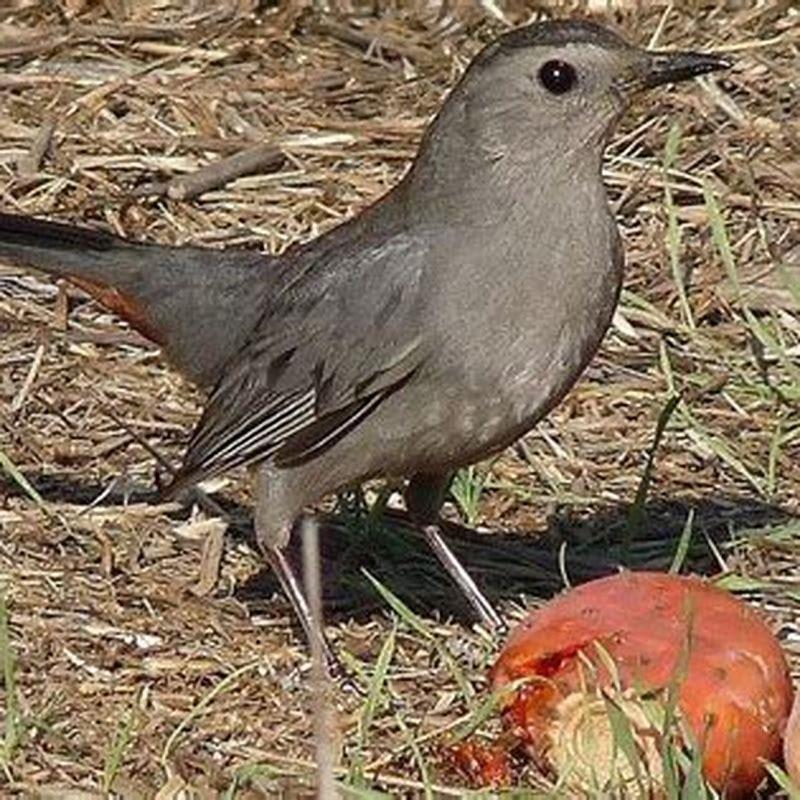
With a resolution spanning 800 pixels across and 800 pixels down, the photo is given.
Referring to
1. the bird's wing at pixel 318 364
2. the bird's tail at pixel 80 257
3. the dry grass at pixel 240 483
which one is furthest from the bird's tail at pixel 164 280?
the dry grass at pixel 240 483

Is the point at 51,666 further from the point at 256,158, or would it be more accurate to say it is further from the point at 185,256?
the point at 256,158

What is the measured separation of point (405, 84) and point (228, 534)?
2.28m

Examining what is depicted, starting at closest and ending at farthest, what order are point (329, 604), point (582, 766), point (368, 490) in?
1. point (582, 766)
2. point (329, 604)
3. point (368, 490)

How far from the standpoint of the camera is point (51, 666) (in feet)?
18.5

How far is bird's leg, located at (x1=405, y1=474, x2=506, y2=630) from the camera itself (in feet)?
19.9

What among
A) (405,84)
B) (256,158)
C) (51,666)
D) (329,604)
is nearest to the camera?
(51,666)

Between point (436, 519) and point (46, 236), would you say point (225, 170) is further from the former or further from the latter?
point (436, 519)

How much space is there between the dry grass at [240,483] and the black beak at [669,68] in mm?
1059

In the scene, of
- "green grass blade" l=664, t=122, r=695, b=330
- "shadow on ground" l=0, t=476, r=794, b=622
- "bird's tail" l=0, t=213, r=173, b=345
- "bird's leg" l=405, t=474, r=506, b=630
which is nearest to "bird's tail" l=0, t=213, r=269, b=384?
"bird's tail" l=0, t=213, r=173, b=345

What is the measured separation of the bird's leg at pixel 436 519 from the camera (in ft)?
19.9

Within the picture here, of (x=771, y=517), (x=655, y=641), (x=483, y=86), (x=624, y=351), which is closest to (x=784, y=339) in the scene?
(x=624, y=351)

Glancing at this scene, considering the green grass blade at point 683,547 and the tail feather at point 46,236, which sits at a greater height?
the tail feather at point 46,236

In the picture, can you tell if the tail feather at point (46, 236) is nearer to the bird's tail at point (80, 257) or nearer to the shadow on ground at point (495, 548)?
the bird's tail at point (80, 257)

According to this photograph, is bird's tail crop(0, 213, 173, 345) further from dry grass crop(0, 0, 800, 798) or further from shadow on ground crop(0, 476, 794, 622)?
shadow on ground crop(0, 476, 794, 622)
